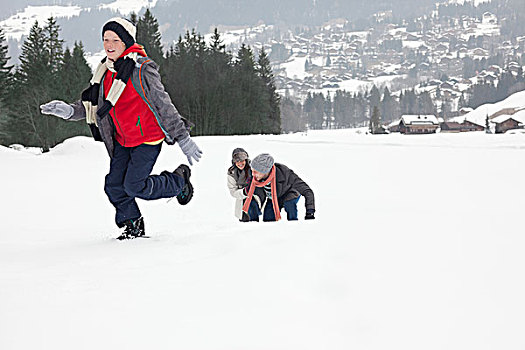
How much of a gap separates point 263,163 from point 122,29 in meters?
2.12

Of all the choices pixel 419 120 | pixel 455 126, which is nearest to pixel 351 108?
pixel 455 126

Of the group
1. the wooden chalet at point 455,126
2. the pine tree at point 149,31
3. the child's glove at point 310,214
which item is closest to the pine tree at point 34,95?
the pine tree at point 149,31

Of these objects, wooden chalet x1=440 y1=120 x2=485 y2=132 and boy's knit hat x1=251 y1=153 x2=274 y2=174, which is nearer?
boy's knit hat x1=251 y1=153 x2=274 y2=174

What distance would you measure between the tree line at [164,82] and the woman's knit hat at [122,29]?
32.1 m

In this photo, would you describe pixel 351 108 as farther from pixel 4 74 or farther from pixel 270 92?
pixel 4 74

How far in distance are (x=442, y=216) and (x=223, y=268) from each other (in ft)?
7.08

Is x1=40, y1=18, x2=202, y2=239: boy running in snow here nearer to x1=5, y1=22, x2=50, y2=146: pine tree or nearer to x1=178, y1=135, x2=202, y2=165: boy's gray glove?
x1=178, y1=135, x2=202, y2=165: boy's gray glove

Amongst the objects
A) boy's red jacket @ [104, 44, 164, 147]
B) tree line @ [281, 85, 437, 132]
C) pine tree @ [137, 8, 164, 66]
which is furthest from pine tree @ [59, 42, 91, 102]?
tree line @ [281, 85, 437, 132]

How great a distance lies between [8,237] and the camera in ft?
14.4

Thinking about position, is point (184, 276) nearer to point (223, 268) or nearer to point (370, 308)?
point (223, 268)

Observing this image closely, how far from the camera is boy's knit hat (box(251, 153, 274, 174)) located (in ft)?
17.3

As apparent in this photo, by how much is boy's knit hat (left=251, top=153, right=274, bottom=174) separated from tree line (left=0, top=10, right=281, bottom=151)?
31337 millimetres

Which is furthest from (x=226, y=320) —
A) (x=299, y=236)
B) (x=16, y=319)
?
Answer: (x=299, y=236)

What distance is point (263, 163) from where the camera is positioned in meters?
5.28
